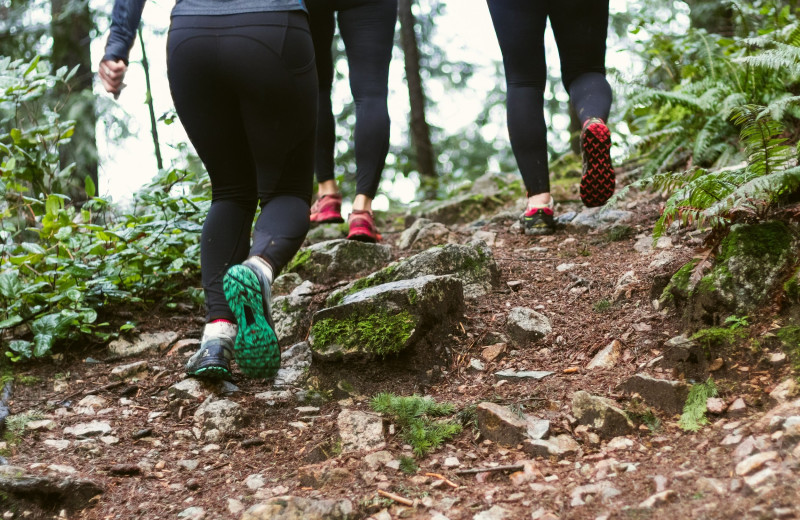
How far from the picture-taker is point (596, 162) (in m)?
3.51

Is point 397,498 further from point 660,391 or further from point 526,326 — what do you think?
point 526,326

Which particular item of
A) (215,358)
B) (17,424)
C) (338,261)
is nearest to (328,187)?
(338,261)

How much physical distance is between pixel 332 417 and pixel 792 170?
1.91 metres

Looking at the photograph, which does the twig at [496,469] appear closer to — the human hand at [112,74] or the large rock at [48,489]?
the large rock at [48,489]

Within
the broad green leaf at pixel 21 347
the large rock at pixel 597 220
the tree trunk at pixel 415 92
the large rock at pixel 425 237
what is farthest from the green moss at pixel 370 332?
the tree trunk at pixel 415 92

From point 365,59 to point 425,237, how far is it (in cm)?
134

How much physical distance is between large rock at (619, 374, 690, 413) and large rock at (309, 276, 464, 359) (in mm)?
945

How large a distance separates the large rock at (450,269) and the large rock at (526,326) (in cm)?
44

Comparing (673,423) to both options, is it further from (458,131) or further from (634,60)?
(458,131)

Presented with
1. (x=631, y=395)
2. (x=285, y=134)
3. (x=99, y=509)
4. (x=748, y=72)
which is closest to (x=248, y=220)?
(x=285, y=134)

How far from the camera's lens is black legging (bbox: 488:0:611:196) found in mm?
3684

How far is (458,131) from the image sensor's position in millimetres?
15789

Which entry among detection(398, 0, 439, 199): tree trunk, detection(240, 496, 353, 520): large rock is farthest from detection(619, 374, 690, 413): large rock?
detection(398, 0, 439, 199): tree trunk

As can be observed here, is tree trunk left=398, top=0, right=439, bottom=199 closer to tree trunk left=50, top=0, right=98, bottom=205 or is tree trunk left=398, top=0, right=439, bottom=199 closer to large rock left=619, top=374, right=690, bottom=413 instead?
tree trunk left=50, top=0, right=98, bottom=205
